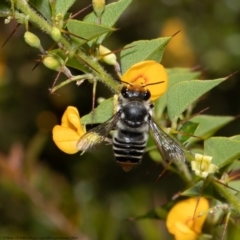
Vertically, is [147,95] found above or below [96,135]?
above

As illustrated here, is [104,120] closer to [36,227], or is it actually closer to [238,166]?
[238,166]

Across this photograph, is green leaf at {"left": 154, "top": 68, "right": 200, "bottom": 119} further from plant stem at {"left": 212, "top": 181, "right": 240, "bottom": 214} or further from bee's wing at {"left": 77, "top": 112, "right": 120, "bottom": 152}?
plant stem at {"left": 212, "top": 181, "right": 240, "bottom": 214}

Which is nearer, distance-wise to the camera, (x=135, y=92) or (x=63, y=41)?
(x=63, y=41)

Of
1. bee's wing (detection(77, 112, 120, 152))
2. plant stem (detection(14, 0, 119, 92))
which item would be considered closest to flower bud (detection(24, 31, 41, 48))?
plant stem (detection(14, 0, 119, 92))

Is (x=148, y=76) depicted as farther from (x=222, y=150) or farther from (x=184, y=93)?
(x=222, y=150)

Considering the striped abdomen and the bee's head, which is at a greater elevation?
the bee's head

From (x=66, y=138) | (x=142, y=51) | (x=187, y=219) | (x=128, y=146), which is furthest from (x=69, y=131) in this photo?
(x=187, y=219)
